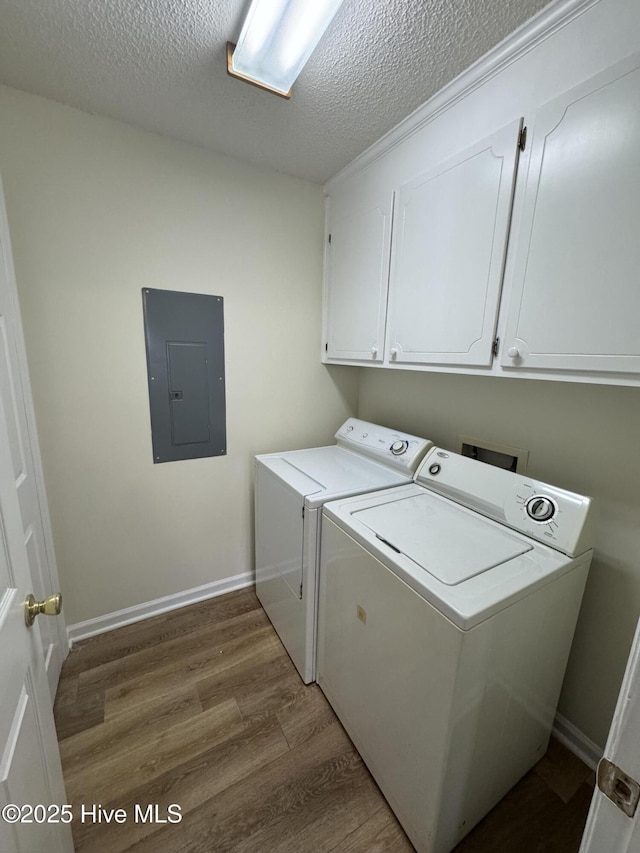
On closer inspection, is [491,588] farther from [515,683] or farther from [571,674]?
[571,674]

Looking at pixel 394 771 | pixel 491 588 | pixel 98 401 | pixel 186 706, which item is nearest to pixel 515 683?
pixel 491 588

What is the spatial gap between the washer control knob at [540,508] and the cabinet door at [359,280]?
880 mm

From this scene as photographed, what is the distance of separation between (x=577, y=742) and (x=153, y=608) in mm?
2041

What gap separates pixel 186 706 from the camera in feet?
4.75

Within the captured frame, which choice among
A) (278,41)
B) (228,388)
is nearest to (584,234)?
(278,41)

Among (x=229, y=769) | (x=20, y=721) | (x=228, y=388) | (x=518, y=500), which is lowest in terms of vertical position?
(x=229, y=769)

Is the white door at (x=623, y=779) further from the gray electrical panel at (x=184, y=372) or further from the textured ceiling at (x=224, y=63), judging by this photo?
the gray electrical panel at (x=184, y=372)

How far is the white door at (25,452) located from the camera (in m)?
1.23

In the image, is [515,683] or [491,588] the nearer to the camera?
[491,588]

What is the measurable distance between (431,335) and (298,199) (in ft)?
3.89

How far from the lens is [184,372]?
1750 mm

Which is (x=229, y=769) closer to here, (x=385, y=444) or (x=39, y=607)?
Result: (x=39, y=607)

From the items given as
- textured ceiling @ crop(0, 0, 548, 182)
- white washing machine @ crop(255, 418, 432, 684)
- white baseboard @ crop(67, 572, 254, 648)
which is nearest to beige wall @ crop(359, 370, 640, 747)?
white washing machine @ crop(255, 418, 432, 684)

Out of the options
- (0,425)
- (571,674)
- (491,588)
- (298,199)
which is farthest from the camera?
(298,199)
